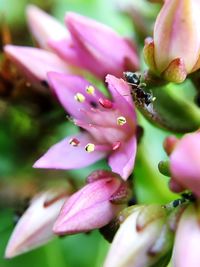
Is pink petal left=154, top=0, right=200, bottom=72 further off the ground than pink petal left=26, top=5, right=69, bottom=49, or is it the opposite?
pink petal left=154, top=0, right=200, bottom=72

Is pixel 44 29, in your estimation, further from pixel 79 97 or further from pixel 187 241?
pixel 187 241

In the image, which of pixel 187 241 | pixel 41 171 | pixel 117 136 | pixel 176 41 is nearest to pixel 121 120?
pixel 117 136

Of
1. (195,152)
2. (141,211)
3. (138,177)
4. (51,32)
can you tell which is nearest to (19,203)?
(138,177)

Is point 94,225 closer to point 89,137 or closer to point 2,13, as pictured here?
point 89,137

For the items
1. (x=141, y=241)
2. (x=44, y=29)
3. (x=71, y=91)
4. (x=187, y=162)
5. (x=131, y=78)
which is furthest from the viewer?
(x=44, y=29)

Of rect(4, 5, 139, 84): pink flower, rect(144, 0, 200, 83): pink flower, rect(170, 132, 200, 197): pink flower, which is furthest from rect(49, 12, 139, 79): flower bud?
rect(170, 132, 200, 197): pink flower

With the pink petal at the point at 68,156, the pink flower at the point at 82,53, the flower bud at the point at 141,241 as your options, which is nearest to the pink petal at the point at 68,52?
the pink flower at the point at 82,53

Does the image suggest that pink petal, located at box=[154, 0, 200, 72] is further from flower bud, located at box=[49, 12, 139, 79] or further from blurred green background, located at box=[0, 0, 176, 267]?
blurred green background, located at box=[0, 0, 176, 267]
